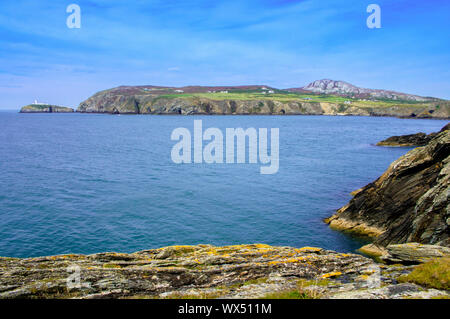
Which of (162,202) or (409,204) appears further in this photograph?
(162,202)

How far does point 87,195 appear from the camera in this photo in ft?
150

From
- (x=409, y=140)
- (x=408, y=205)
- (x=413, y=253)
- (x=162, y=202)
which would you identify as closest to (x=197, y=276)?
(x=413, y=253)

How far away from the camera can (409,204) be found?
1248 inches

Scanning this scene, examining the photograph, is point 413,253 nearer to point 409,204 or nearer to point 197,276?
point 197,276

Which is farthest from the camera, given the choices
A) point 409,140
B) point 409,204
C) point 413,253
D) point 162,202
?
point 409,140

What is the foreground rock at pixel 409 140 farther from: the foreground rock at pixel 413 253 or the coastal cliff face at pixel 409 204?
the foreground rock at pixel 413 253

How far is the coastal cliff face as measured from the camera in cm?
2380

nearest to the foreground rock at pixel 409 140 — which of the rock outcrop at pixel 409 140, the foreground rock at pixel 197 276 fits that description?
the rock outcrop at pixel 409 140

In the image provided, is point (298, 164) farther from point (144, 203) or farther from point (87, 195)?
point (87, 195)

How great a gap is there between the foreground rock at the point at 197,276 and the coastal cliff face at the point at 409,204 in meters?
10.7

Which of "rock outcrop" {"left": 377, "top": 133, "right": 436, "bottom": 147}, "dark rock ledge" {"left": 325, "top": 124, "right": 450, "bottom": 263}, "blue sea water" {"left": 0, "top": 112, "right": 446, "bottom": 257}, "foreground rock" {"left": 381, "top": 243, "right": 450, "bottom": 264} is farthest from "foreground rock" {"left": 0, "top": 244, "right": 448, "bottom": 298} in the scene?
"rock outcrop" {"left": 377, "top": 133, "right": 436, "bottom": 147}

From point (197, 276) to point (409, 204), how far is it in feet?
86.5

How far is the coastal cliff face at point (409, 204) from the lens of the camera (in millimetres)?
23797

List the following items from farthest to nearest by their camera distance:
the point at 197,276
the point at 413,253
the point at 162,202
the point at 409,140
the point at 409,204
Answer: the point at 409,140
the point at 162,202
the point at 409,204
the point at 413,253
the point at 197,276
